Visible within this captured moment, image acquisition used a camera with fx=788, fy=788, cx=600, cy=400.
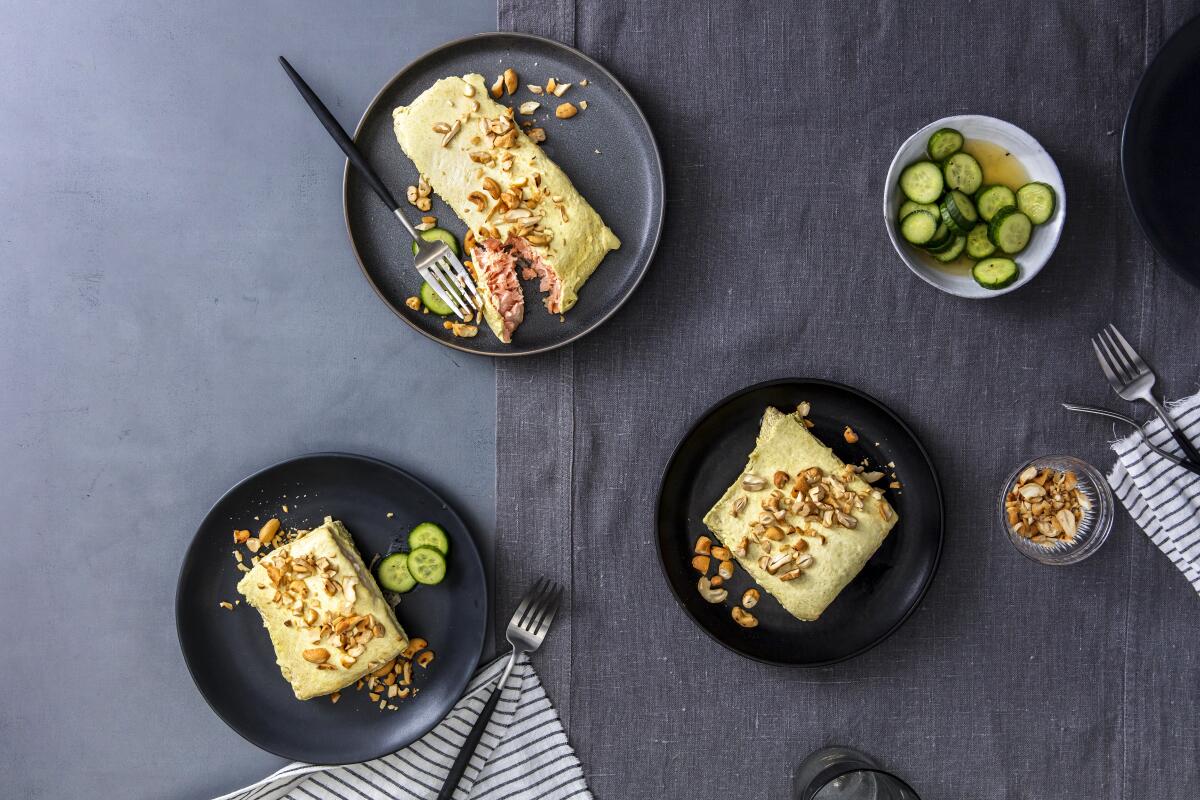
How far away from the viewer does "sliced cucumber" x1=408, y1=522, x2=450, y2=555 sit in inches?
104

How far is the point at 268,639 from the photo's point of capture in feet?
8.88

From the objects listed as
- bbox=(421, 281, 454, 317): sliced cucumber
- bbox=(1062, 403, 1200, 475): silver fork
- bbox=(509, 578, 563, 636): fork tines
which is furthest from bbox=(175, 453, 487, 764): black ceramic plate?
bbox=(1062, 403, 1200, 475): silver fork

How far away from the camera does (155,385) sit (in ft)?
9.12

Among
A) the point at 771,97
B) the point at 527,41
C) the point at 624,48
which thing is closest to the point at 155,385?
the point at 527,41

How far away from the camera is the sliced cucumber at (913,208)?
8.25ft

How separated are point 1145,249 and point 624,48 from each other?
1908 mm

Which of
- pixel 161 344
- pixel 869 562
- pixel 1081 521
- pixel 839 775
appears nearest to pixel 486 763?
pixel 839 775

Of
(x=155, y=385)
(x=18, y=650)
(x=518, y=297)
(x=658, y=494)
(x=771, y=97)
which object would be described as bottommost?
(x=18, y=650)

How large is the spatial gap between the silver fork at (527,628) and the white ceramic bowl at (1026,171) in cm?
162

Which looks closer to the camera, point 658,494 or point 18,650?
point 658,494

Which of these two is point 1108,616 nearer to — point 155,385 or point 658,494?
point 658,494

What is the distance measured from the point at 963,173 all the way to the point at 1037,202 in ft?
0.80

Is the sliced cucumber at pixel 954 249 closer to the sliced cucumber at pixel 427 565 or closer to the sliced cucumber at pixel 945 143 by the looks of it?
the sliced cucumber at pixel 945 143

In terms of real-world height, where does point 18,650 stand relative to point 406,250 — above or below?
below
